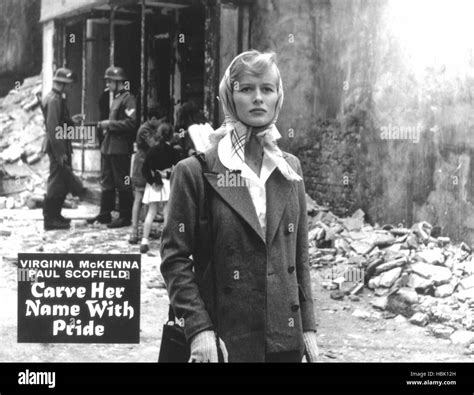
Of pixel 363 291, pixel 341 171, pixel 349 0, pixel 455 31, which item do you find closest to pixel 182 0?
pixel 349 0

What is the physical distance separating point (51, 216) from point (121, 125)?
1037mm

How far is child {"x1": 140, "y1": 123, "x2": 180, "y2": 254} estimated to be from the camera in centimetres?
618

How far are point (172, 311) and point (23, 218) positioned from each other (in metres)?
5.53

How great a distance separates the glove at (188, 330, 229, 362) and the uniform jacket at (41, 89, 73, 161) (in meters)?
5.43

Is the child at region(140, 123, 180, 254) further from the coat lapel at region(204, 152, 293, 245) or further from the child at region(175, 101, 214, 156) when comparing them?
the coat lapel at region(204, 152, 293, 245)

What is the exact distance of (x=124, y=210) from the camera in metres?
7.39

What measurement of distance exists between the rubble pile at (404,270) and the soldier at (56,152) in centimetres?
235

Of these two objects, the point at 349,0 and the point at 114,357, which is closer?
the point at 114,357

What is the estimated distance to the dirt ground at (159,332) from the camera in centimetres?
424

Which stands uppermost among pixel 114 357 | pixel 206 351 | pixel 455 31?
pixel 455 31

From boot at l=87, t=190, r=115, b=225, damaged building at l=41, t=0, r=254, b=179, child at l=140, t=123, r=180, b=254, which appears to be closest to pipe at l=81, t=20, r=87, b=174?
damaged building at l=41, t=0, r=254, b=179

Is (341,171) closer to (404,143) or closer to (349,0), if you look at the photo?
(404,143)

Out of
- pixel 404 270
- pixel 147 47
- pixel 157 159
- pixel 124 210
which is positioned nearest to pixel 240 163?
pixel 404 270

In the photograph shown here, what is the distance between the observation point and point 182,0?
26.3 feet
